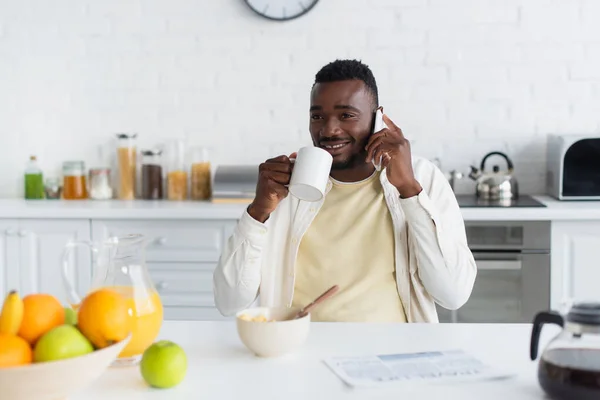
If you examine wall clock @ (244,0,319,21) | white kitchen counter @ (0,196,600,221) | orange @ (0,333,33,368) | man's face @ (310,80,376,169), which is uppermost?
wall clock @ (244,0,319,21)

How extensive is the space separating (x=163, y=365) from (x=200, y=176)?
2244mm

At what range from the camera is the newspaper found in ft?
4.02

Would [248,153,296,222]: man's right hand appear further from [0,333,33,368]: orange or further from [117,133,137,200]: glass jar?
[117,133,137,200]: glass jar

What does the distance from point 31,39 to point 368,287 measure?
2.37 meters

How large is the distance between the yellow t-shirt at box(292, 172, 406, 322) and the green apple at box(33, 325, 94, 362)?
824 mm

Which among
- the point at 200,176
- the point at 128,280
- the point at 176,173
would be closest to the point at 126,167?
the point at 176,173

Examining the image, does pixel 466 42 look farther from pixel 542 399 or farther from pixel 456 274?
pixel 542 399

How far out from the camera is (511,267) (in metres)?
2.97

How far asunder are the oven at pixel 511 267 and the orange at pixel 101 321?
206cm

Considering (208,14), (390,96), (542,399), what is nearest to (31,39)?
(208,14)

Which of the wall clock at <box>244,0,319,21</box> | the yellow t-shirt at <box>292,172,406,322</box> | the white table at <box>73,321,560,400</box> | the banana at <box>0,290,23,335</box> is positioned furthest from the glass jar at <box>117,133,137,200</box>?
the banana at <box>0,290,23,335</box>

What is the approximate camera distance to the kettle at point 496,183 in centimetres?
318

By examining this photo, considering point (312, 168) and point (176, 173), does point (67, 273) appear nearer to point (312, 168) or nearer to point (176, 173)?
point (312, 168)

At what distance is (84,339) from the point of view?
1086 mm
